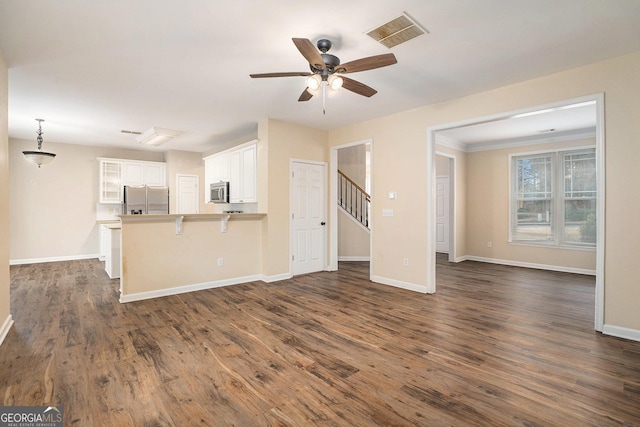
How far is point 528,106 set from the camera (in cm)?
356

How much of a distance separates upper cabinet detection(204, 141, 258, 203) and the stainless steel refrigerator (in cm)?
200

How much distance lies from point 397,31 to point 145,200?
23.7 feet

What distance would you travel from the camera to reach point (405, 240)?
4.80 meters

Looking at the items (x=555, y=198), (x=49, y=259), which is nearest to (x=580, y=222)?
(x=555, y=198)

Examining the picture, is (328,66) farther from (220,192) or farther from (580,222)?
(580,222)

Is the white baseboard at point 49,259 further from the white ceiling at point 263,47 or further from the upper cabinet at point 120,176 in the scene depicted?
the white ceiling at point 263,47

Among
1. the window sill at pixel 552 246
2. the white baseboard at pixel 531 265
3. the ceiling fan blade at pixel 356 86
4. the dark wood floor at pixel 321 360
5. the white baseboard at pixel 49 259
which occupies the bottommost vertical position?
the dark wood floor at pixel 321 360

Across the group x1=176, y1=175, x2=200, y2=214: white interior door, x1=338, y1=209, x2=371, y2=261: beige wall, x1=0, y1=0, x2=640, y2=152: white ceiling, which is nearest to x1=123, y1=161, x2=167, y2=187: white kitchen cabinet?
x1=176, y1=175, x2=200, y2=214: white interior door

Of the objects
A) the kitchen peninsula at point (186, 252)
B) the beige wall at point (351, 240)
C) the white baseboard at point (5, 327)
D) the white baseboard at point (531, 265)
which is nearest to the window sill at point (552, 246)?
the white baseboard at point (531, 265)

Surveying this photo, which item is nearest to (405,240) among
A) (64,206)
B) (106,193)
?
(106,193)

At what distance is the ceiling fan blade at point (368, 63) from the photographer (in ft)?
7.95

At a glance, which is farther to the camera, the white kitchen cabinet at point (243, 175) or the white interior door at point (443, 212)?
the white interior door at point (443, 212)

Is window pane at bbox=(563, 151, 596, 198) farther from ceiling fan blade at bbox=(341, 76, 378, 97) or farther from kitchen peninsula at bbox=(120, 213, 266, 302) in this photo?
kitchen peninsula at bbox=(120, 213, 266, 302)

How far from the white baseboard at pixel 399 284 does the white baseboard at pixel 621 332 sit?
1942 millimetres
